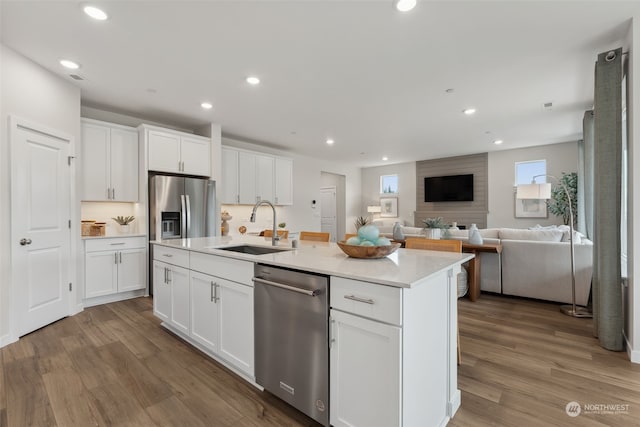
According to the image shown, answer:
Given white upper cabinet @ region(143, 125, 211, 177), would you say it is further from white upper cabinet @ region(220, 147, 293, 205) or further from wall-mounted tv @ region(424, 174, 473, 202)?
wall-mounted tv @ region(424, 174, 473, 202)

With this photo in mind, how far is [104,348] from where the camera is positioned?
256 centimetres


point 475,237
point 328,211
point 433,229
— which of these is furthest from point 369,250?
point 328,211

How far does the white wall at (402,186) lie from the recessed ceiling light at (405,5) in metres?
6.89

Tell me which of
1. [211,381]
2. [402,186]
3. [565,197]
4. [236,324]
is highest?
[402,186]

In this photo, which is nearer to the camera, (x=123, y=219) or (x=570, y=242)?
(x=570, y=242)

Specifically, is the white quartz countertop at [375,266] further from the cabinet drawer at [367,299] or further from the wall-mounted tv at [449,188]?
the wall-mounted tv at [449,188]

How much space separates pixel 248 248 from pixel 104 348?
1.48m

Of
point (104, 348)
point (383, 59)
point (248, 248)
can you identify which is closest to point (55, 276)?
point (104, 348)

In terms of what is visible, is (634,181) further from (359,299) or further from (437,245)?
(359,299)

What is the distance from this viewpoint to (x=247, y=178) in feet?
18.7

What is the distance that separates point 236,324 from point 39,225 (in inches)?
99.9

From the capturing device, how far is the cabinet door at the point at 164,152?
165 inches

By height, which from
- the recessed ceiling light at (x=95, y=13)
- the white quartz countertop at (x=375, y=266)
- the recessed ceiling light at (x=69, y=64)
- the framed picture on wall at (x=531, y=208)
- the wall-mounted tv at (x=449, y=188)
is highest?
the recessed ceiling light at (x=69, y=64)

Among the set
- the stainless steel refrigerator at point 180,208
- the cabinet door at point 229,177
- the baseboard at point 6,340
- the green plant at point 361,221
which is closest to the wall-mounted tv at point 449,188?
the green plant at point 361,221
